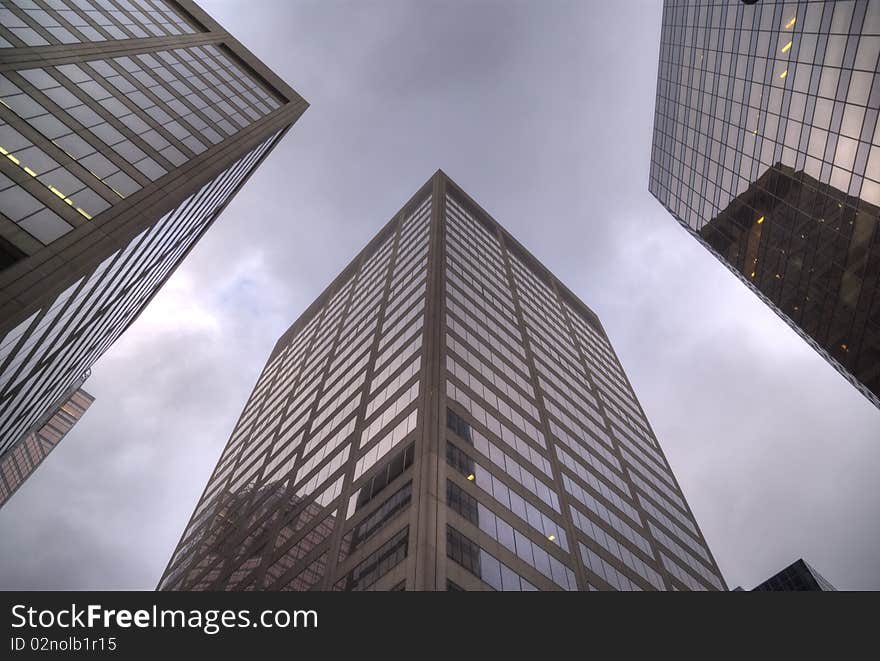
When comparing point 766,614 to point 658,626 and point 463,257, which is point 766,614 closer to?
point 658,626

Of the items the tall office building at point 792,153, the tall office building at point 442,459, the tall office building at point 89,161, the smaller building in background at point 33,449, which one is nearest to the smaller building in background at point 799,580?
the tall office building at point 442,459

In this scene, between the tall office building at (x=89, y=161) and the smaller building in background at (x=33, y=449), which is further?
the smaller building in background at (x=33, y=449)

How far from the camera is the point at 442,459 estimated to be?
33.5m

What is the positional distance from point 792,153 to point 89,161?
140ft

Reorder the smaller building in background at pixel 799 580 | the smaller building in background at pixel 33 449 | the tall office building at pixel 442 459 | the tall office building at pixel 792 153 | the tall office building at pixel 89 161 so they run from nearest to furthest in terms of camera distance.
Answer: the tall office building at pixel 89 161
the tall office building at pixel 792 153
the tall office building at pixel 442 459
the smaller building in background at pixel 799 580
the smaller building in background at pixel 33 449

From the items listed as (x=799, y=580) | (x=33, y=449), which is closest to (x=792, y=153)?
(x=799, y=580)

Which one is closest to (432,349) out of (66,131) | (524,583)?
(524,583)

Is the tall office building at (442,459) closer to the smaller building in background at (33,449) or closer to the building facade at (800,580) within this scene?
the building facade at (800,580)

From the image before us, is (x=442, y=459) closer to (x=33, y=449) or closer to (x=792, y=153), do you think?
(x=792, y=153)

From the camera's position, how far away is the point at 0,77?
28.6m

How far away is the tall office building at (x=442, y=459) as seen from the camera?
103ft

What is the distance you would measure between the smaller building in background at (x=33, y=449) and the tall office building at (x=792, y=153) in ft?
461

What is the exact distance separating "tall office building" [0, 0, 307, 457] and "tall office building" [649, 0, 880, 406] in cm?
3872

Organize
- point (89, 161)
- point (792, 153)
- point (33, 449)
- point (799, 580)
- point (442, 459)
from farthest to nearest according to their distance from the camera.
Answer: point (33, 449), point (799, 580), point (792, 153), point (442, 459), point (89, 161)
